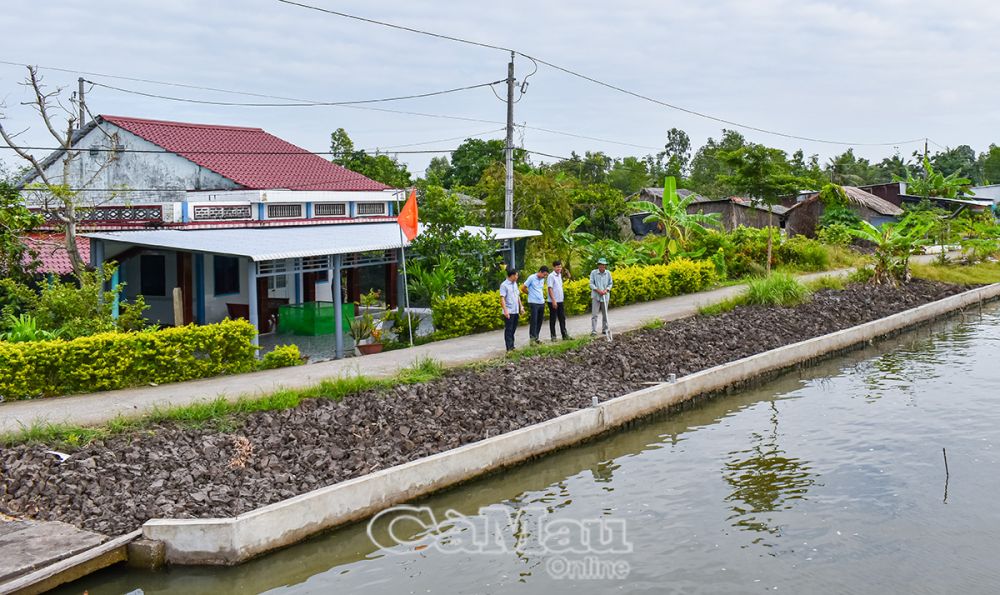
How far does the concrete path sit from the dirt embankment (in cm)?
104

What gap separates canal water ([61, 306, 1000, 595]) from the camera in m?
9.02

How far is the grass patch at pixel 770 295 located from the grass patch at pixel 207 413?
11317 mm

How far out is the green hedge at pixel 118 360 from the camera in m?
13.2

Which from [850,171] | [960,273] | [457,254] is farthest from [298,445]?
[850,171]

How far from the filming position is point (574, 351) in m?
17.0

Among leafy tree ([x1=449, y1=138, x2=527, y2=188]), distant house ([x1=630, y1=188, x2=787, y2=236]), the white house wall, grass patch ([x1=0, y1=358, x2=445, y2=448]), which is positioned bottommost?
grass patch ([x1=0, y1=358, x2=445, y2=448])

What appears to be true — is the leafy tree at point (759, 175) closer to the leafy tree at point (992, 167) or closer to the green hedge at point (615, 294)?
the green hedge at point (615, 294)

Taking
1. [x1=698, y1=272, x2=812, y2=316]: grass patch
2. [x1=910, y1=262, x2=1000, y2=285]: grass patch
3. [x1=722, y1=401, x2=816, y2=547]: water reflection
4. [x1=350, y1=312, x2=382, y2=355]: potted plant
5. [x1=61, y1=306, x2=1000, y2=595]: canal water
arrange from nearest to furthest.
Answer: [x1=61, y1=306, x2=1000, y2=595]: canal water → [x1=722, y1=401, x2=816, y2=547]: water reflection → [x1=350, y1=312, x2=382, y2=355]: potted plant → [x1=698, y1=272, x2=812, y2=316]: grass patch → [x1=910, y1=262, x2=1000, y2=285]: grass patch

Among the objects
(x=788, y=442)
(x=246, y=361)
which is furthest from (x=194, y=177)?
(x=788, y=442)

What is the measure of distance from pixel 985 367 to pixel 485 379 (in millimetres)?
11471

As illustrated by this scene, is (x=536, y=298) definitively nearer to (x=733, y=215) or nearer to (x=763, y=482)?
(x=763, y=482)

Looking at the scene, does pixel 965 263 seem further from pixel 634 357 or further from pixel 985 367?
pixel 634 357

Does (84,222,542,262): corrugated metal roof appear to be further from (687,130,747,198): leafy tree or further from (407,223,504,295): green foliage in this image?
(687,130,747,198): leafy tree

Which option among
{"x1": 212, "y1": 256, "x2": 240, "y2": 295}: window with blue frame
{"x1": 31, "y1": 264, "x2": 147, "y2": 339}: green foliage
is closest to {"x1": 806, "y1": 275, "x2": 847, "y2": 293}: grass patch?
{"x1": 212, "y1": 256, "x2": 240, "y2": 295}: window with blue frame
